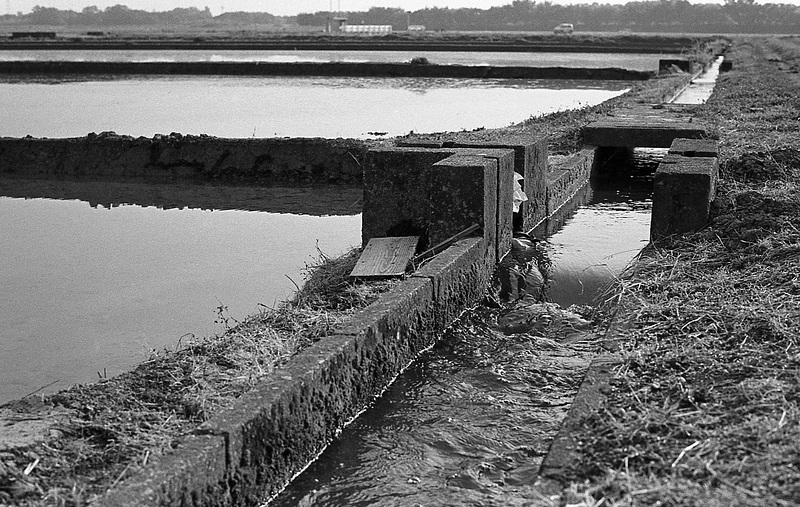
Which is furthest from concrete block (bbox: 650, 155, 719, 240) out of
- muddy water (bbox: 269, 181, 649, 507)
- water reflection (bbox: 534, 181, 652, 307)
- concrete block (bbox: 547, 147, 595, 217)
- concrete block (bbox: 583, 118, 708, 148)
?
concrete block (bbox: 583, 118, 708, 148)

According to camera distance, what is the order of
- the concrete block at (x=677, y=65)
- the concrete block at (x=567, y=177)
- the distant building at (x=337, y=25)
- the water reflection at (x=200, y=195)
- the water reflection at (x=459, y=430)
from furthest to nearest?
the distant building at (x=337, y=25) < the concrete block at (x=677, y=65) < the water reflection at (x=200, y=195) < the concrete block at (x=567, y=177) < the water reflection at (x=459, y=430)

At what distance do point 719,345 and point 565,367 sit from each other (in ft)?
3.74

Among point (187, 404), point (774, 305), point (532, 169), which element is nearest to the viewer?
point (187, 404)

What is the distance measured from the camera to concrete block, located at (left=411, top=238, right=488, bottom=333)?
5.93 m

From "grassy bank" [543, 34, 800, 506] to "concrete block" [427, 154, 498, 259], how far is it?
1102mm

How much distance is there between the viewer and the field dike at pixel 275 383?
357cm

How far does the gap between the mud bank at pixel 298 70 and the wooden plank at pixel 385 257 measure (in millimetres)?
28634

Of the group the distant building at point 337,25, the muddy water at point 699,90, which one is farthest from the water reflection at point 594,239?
the distant building at point 337,25

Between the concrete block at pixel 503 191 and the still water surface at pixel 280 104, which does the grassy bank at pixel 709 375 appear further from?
the still water surface at pixel 280 104

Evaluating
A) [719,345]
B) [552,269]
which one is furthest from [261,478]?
[552,269]

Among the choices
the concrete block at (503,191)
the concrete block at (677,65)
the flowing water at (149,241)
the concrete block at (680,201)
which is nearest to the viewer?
the flowing water at (149,241)

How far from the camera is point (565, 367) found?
217 inches

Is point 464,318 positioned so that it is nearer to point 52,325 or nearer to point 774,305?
point 774,305

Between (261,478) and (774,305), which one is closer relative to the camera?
(261,478)
